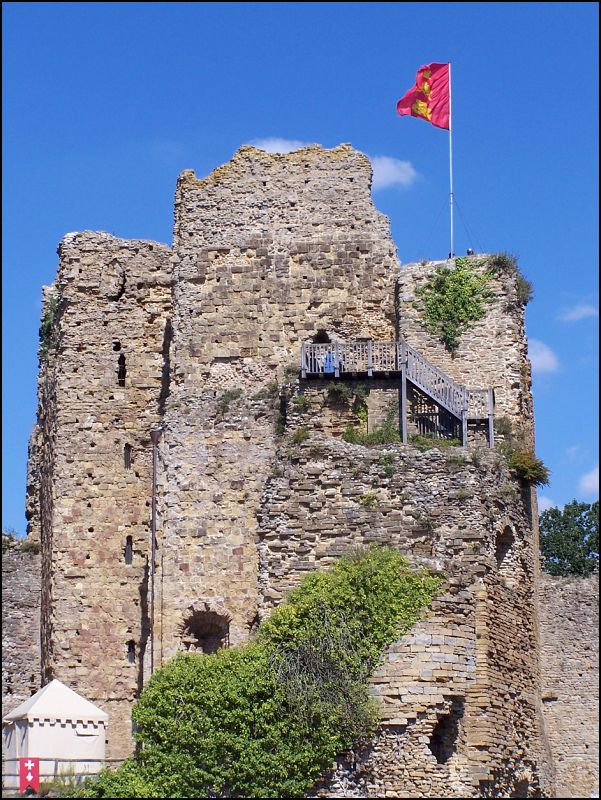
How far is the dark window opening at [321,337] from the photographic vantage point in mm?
41969

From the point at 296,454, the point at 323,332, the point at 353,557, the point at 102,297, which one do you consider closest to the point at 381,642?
the point at 353,557

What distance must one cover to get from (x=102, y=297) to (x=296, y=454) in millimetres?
8333

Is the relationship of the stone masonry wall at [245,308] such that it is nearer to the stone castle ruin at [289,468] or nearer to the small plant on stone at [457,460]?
the stone castle ruin at [289,468]

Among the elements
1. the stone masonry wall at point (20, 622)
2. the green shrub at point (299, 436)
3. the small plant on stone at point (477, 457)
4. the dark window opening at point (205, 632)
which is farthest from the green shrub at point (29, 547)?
the small plant on stone at point (477, 457)

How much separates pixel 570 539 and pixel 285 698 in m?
22.7

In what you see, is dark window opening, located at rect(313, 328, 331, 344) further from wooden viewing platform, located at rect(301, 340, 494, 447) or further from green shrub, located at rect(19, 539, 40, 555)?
green shrub, located at rect(19, 539, 40, 555)

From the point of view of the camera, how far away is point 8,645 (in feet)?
142

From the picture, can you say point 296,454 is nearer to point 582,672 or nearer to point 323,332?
point 323,332

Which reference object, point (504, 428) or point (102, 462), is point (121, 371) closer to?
point (102, 462)

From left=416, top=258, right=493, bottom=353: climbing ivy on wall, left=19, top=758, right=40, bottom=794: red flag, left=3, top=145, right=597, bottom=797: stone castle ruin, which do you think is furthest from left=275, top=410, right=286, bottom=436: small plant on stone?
left=19, top=758, right=40, bottom=794: red flag

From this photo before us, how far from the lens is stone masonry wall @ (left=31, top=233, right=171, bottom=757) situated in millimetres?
41781

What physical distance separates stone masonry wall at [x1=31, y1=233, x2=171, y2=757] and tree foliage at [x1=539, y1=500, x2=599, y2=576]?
15.8 meters

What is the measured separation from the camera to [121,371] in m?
43.8

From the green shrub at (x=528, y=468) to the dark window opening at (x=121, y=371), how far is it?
9304mm
